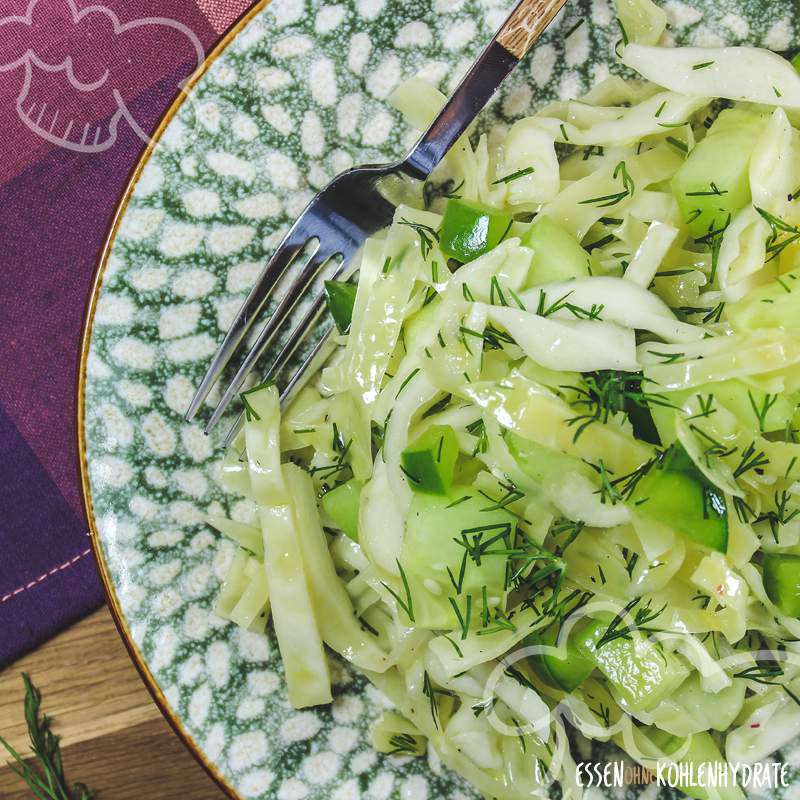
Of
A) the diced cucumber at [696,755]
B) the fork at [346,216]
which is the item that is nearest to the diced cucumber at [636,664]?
the diced cucumber at [696,755]

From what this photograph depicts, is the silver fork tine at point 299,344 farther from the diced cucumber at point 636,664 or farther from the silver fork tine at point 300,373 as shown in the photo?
the diced cucumber at point 636,664

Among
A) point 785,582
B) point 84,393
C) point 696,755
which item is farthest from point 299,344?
point 696,755

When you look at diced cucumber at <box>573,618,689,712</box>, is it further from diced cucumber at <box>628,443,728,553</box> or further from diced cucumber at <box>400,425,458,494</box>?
diced cucumber at <box>400,425,458,494</box>

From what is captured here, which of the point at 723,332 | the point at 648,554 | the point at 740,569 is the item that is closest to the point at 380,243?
the point at 723,332

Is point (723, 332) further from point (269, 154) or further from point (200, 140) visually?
point (200, 140)

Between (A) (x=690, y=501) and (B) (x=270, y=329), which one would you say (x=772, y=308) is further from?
(B) (x=270, y=329)
